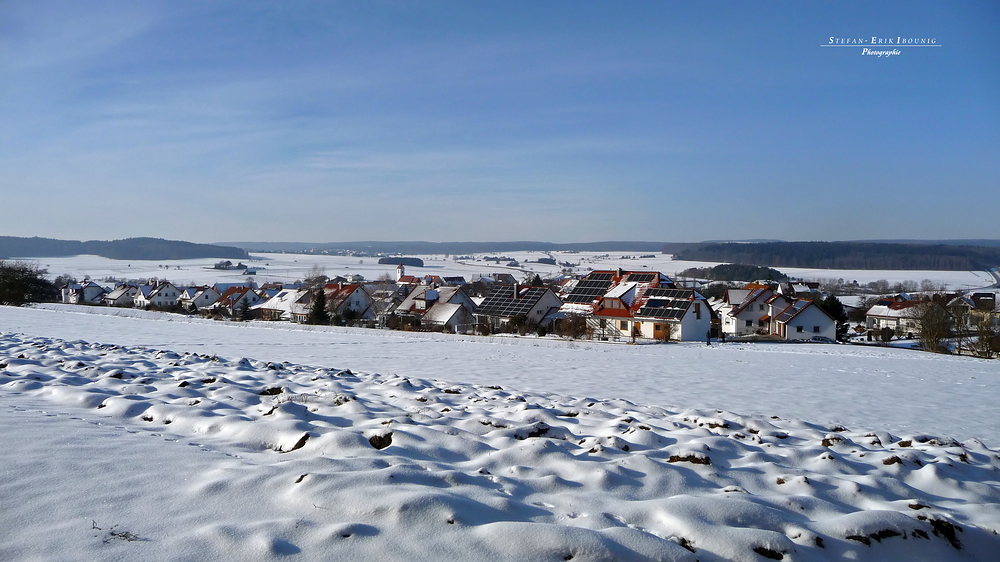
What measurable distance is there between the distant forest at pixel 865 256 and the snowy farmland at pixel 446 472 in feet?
503

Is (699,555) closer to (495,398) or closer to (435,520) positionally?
(435,520)

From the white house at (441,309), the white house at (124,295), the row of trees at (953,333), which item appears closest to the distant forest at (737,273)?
the row of trees at (953,333)

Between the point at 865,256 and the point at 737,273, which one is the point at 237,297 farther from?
the point at 865,256

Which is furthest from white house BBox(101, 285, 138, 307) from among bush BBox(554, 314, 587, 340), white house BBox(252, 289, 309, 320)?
bush BBox(554, 314, 587, 340)

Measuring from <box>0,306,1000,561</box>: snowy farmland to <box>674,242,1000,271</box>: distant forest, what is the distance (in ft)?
503

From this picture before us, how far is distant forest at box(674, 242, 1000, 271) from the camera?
5295 inches

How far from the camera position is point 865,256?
145 meters

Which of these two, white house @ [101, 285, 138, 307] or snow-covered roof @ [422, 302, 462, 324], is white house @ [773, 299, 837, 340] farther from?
white house @ [101, 285, 138, 307]

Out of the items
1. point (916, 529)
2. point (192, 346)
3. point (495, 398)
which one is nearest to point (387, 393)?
point (495, 398)

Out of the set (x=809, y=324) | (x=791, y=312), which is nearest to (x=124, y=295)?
(x=791, y=312)

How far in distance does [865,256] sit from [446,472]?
169798 mm

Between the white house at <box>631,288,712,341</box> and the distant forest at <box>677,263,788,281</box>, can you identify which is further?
the distant forest at <box>677,263,788,281</box>

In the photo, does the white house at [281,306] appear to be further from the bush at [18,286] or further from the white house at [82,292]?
the white house at [82,292]

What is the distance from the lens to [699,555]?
3500mm
